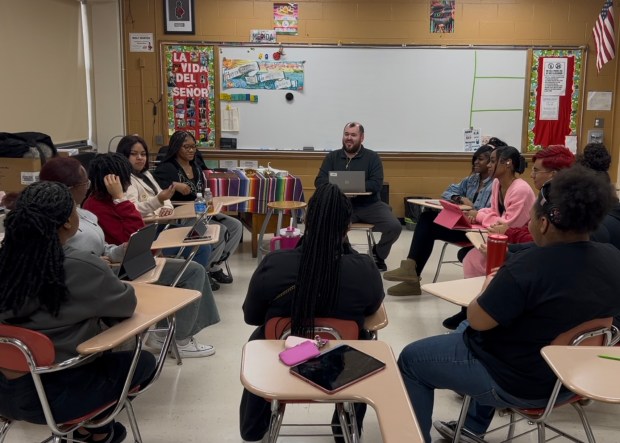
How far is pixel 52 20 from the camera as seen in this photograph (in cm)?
571

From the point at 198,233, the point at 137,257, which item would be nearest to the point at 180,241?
the point at 198,233

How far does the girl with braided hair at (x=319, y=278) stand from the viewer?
1937 millimetres

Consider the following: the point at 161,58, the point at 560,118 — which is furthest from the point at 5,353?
the point at 560,118

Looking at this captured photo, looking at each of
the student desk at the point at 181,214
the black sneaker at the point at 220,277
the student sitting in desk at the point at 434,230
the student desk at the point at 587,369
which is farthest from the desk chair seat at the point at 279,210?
the student desk at the point at 587,369

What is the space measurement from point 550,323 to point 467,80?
5.28 metres

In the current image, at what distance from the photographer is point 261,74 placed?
6.57m

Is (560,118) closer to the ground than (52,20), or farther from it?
closer to the ground

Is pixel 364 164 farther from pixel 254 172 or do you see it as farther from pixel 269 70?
pixel 269 70

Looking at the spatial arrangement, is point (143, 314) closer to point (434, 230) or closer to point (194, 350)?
point (194, 350)

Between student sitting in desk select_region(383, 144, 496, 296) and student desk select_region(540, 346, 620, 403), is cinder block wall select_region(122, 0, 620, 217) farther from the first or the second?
student desk select_region(540, 346, 620, 403)

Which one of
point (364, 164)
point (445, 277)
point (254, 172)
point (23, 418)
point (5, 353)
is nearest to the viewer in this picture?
point (5, 353)

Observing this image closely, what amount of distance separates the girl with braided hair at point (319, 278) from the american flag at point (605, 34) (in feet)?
17.0

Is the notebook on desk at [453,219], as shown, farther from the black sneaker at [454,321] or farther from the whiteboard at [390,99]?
the whiteboard at [390,99]

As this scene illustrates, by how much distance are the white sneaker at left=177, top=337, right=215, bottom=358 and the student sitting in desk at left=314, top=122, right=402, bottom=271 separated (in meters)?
1.99
